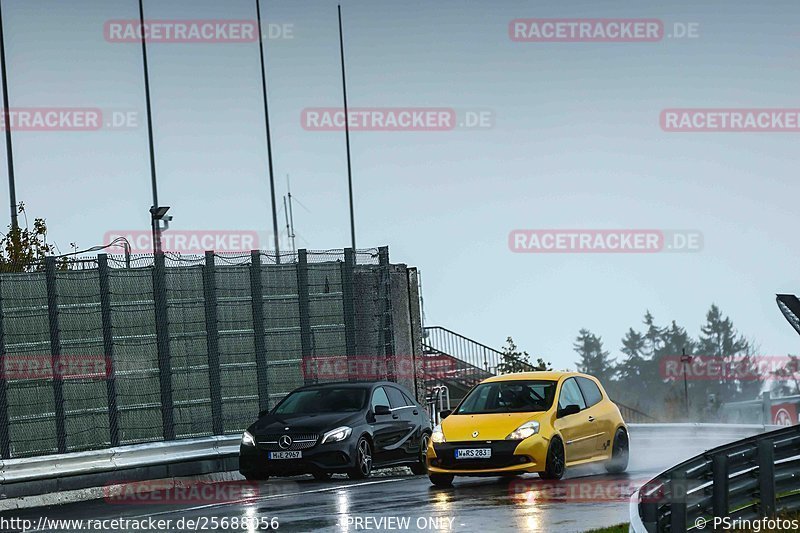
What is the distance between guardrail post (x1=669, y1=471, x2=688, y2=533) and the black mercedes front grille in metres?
10.3

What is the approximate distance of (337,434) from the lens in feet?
69.5

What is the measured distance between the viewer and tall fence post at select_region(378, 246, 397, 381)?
28656 mm

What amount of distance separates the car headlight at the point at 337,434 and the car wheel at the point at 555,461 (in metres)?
3.36

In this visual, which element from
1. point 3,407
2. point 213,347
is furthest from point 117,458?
point 213,347

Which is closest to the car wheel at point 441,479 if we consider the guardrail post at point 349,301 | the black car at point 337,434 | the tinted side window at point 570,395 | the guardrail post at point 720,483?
the tinted side window at point 570,395

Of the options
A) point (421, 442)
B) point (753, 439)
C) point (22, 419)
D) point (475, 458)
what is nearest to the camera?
point (753, 439)

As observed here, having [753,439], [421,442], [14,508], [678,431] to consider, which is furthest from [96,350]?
[678,431]

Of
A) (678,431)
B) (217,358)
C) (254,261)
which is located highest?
(254,261)

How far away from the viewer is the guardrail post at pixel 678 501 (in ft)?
36.0

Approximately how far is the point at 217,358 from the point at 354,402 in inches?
125

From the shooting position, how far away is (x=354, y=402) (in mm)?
22359

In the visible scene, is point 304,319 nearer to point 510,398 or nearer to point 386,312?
point 386,312

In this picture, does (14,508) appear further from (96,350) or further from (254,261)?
(254,261)

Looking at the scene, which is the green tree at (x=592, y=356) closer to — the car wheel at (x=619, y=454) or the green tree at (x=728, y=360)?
the green tree at (x=728, y=360)
